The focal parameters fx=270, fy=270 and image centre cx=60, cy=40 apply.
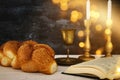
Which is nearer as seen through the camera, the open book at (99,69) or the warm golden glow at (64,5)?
the open book at (99,69)

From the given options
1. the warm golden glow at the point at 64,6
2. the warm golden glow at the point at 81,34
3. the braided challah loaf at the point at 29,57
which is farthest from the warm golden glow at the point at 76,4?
the braided challah loaf at the point at 29,57

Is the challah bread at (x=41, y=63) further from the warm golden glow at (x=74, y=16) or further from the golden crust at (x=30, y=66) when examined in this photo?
the warm golden glow at (x=74, y=16)

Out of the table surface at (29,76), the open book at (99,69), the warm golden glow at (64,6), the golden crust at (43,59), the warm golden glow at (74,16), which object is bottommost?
the table surface at (29,76)

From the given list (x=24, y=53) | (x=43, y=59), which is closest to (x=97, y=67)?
(x=43, y=59)

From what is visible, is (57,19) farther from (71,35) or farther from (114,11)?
(71,35)

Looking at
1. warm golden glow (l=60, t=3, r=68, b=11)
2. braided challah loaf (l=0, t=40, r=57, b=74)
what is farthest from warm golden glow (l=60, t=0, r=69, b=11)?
braided challah loaf (l=0, t=40, r=57, b=74)

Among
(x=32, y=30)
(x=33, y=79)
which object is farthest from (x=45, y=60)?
(x=32, y=30)
